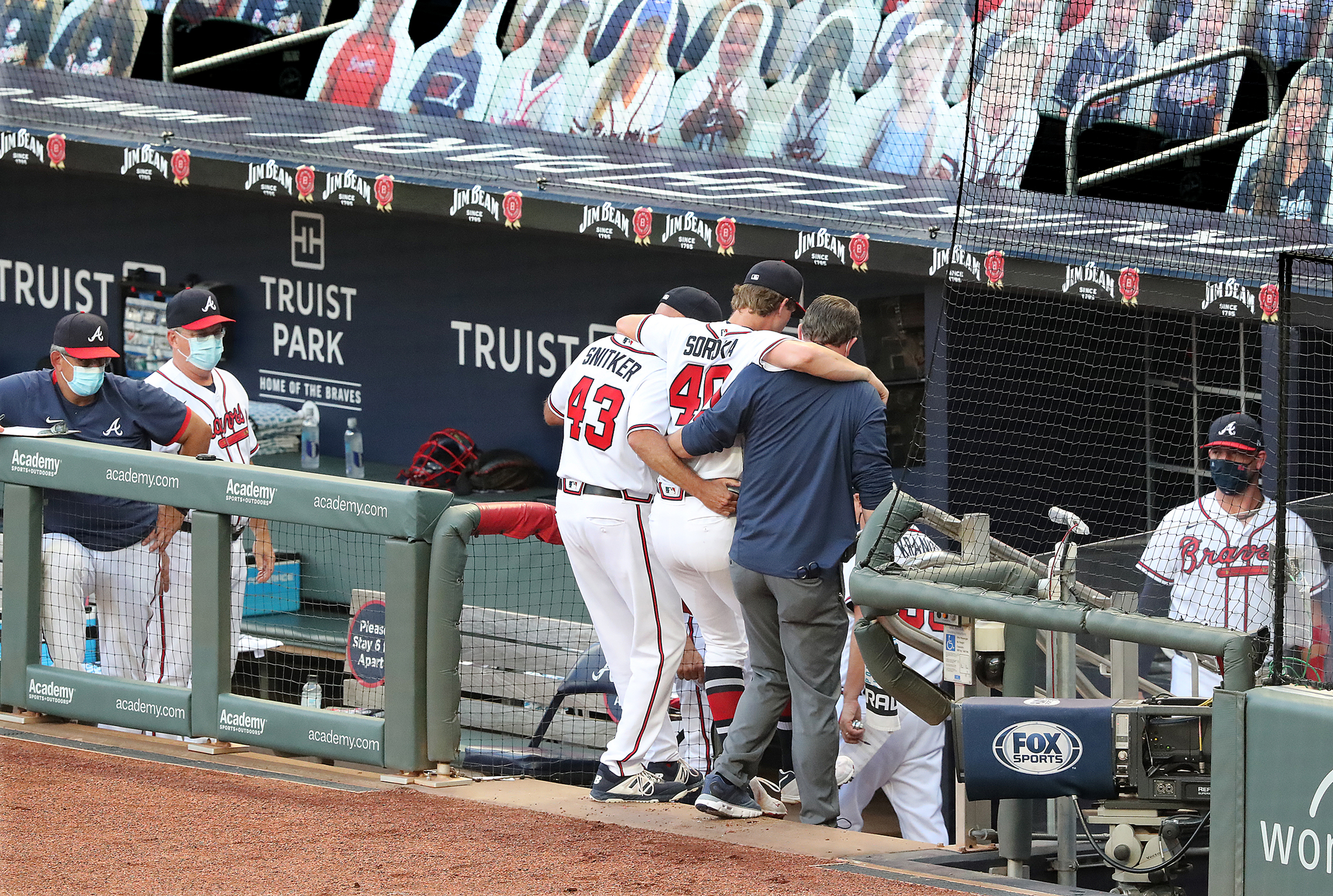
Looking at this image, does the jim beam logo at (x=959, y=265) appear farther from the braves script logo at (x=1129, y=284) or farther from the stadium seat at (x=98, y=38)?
the stadium seat at (x=98, y=38)

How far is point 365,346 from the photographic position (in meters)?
9.48

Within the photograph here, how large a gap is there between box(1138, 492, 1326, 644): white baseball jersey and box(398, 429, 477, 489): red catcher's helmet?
404cm

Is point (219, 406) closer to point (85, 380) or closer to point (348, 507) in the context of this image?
point (85, 380)

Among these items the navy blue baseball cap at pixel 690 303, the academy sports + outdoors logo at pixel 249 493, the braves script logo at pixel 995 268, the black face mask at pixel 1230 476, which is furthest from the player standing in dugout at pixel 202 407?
the black face mask at pixel 1230 476

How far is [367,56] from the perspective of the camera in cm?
928

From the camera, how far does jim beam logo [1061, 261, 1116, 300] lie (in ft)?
19.4

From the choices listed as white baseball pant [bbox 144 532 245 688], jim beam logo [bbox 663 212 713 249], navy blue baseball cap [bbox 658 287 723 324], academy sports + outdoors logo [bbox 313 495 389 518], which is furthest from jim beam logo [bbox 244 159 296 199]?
navy blue baseball cap [bbox 658 287 723 324]

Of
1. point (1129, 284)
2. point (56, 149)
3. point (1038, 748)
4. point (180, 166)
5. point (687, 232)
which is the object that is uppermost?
point (56, 149)

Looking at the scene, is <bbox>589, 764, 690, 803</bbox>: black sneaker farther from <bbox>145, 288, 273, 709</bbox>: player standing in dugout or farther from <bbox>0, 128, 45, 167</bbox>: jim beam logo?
<bbox>0, 128, 45, 167</bbox>: jim beam logo

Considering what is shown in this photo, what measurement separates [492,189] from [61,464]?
8.68 ft

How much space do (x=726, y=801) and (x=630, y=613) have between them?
26.9 inches

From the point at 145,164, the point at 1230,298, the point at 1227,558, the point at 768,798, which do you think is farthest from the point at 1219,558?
the point at 145,164

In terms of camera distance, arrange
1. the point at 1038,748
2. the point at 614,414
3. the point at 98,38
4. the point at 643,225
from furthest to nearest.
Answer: the point at 98,38, the point at 643,225, the point at 614,414, the point at 1038,748

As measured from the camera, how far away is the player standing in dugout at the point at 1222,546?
511cm
